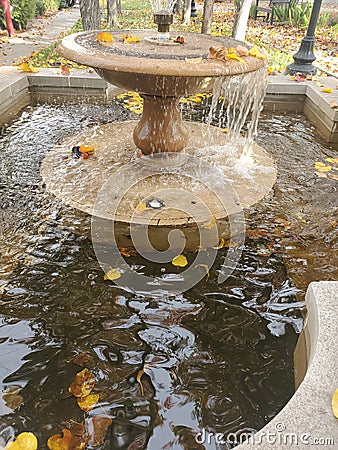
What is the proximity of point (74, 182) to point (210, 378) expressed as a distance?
2.37m

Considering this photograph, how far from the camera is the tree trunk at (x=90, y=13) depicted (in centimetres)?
764

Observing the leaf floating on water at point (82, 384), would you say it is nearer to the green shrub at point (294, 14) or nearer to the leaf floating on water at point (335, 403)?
the leaf floating on water at point (335, 403)

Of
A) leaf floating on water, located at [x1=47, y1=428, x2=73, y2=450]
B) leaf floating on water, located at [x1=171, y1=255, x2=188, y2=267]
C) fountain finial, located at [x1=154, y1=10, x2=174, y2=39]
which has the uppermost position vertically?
fountain finial, located at [x1=154, y1=10, x2=174, y2=39]

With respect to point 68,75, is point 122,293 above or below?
below

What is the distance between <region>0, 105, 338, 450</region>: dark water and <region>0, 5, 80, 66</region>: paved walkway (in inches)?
264

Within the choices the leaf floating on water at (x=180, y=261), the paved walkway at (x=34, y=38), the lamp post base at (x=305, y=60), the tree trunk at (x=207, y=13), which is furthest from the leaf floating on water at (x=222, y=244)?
the tree trunk at (x=207, y=13)

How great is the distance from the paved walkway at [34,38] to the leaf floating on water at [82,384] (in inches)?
302

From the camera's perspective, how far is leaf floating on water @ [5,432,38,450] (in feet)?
5.55

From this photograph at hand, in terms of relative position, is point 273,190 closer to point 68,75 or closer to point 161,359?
point 161,359

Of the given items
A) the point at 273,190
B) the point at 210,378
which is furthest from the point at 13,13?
the point at 210,378

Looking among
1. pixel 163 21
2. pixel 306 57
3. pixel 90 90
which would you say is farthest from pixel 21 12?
pixel 163 21

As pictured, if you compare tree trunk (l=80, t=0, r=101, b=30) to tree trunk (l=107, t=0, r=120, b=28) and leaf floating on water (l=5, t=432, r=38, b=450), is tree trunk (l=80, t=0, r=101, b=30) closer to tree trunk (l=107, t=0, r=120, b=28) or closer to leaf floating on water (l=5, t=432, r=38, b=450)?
tree trunk (l=107, t=0, r=120, b=28)

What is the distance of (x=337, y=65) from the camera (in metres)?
8.80

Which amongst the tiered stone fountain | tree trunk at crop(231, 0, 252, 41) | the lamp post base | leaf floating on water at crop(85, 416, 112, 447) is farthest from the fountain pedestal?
tree trunk at crop(231, 0, 252, 41)
